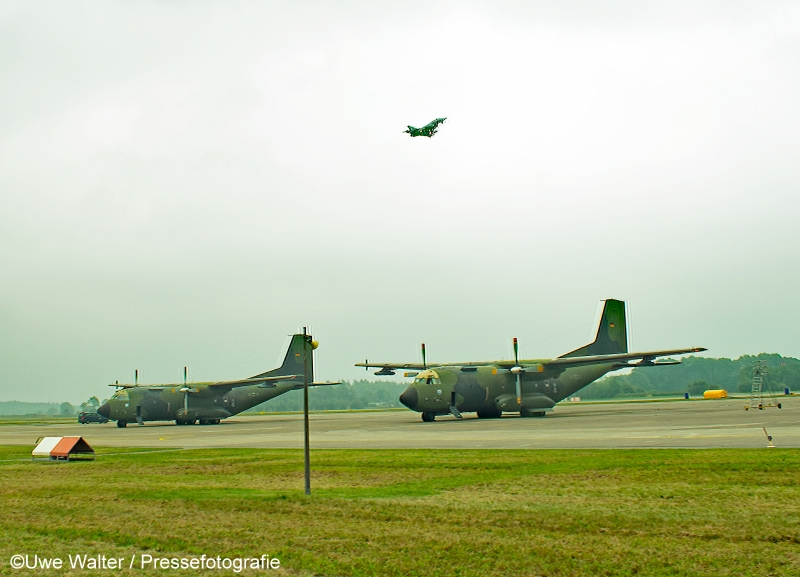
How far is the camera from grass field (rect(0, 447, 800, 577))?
30.8 feet

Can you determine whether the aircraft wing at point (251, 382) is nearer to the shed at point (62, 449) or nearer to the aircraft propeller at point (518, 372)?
the aircraft propeller at point (518, 372)

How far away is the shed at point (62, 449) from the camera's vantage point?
2577 centimetres

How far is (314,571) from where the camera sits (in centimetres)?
918

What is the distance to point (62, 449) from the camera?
Answer: 2597 cm

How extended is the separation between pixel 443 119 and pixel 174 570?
95.9 ft

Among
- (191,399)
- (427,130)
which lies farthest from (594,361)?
(191,399)

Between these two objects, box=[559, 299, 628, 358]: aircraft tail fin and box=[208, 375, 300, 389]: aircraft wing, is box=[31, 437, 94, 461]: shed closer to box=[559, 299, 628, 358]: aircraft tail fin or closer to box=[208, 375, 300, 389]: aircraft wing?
box=[208, 375, 300, 389]: aircraft wing

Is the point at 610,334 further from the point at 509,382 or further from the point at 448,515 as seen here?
the point at 448,515

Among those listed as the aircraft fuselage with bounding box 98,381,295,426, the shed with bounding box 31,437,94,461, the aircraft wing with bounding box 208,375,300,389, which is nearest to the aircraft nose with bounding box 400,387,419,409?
the aircraft wing with bounding box 208,375,300,389

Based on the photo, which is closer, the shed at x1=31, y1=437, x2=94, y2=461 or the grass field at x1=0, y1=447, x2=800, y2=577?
the grass field at x1=0, y1=447, x2=800, y2=577

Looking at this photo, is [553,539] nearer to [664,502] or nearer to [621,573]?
[621,573]

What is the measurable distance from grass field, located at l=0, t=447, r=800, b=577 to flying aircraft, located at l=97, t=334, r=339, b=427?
146 ft

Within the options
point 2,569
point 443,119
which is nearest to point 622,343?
point 443,119

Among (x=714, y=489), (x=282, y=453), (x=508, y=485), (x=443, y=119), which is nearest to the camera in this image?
(x=714, y=489)
